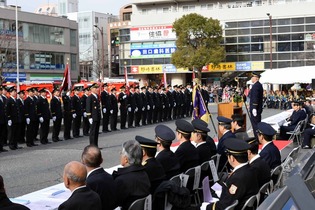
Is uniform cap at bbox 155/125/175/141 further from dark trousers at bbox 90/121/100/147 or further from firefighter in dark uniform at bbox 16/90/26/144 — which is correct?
firefighter in dark uniform at bbox 16/90/26/144

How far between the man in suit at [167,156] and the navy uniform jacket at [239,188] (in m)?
1.04

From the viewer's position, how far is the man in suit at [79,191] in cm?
380

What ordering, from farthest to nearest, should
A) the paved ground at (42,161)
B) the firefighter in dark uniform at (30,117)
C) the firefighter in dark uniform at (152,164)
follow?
the firefighter in dark uniform at (30,117) → the paved ground at (42,161) → the firefighter in dark uniform at (152,164)

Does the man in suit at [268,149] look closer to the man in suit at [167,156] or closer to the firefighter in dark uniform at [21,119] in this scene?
the man in suit at [167,156]

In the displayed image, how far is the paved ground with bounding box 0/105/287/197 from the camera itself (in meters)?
8.77

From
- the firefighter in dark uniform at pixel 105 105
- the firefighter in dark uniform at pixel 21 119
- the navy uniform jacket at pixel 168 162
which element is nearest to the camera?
the navy uniform jacket at pixel 168 162

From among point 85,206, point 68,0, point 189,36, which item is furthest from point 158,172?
point 68,0

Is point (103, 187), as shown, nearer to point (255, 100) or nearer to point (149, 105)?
point (255, 100)

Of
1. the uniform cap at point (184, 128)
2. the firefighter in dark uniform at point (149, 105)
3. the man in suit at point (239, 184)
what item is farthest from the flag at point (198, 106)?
the man in suit at point (239, 184)

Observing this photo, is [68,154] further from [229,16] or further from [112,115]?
[229,16]

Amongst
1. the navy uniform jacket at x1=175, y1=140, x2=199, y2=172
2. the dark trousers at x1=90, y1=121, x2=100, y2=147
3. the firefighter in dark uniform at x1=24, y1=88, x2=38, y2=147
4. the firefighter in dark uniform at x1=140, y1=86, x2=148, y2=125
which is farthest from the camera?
the firefighter in dark uniform at x1=140, y1=86, x2=148, y2=125

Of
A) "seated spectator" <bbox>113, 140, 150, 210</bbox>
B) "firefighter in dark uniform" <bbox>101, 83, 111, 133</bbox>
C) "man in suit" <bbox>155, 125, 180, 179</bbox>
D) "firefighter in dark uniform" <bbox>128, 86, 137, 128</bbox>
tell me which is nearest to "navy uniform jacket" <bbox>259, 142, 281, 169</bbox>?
"man in suit" <bbox>155, 125, 180, 179</bbox>

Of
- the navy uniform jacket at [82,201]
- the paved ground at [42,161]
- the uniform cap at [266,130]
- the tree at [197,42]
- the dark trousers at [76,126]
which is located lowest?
the paved ground at [42,161]

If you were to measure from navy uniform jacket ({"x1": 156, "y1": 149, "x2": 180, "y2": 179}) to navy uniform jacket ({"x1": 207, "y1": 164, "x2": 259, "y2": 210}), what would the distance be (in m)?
1.03
